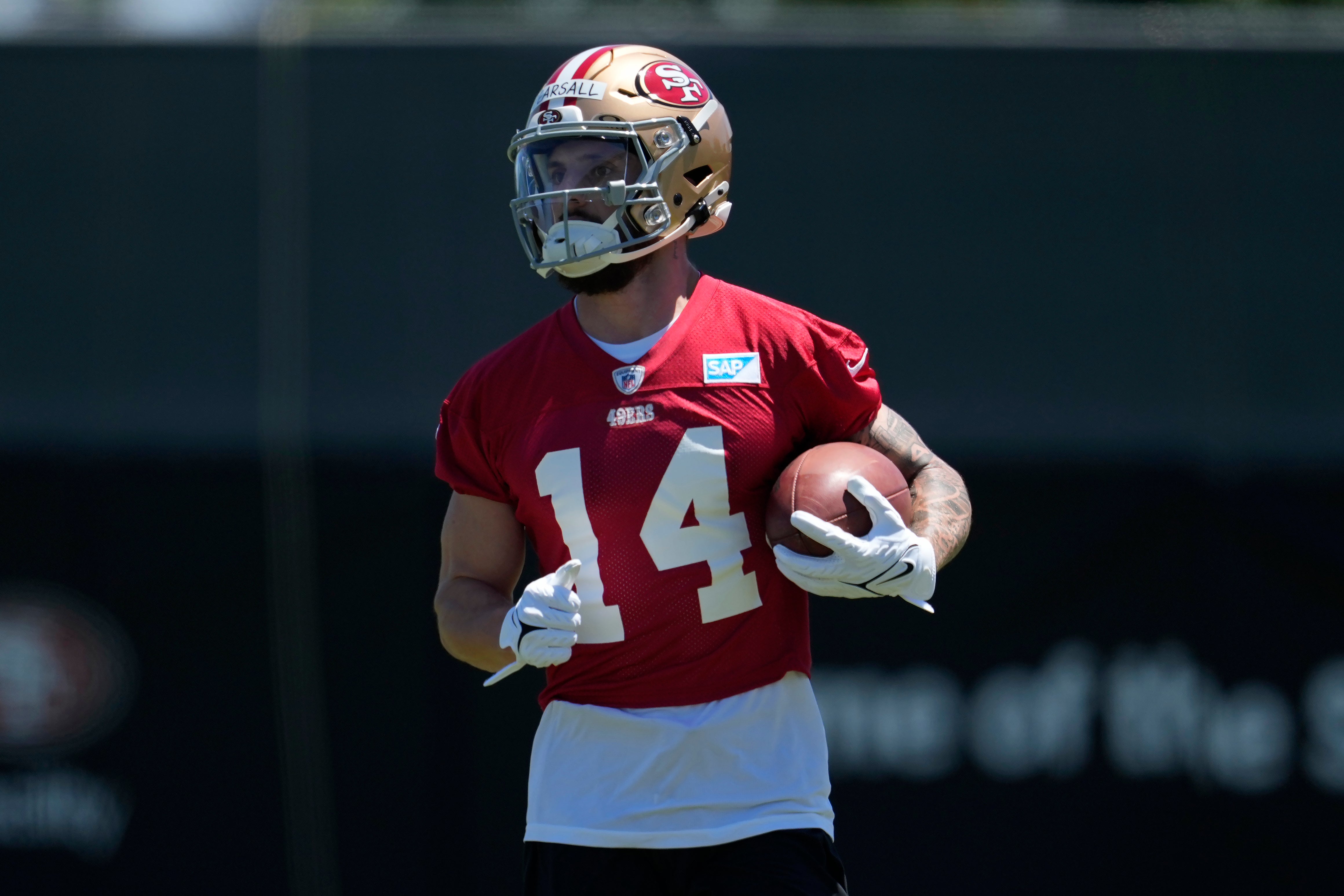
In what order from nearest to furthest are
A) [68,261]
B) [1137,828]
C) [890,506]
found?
[890,506]
[1137,828]
[68,261]

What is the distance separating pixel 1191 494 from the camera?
209 inches

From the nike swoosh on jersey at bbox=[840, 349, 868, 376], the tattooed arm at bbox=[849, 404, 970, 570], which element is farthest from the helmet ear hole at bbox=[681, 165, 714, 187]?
the tattooed arm at bbox=[849, 404, 970, 570]

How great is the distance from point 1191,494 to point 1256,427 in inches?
15.1

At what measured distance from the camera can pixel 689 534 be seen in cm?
284

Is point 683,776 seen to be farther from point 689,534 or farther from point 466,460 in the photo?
point 466,460

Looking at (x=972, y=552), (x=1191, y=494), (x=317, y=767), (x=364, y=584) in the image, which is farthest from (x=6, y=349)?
(x=1191, y=494)

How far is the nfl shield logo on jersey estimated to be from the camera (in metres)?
2.91

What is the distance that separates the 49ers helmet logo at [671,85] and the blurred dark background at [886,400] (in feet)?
8.21

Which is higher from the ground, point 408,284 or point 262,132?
point 262,132

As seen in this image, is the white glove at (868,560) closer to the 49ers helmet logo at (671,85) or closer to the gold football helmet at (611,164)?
the gold football helmet at (611,164)

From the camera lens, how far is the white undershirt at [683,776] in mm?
2736

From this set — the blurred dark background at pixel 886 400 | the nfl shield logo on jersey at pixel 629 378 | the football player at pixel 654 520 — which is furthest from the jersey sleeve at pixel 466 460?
the blurred dark background at pixel 886 400

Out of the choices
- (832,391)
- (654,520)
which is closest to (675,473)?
(654,520)

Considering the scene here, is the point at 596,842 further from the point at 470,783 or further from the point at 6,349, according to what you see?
the point at 6,349
